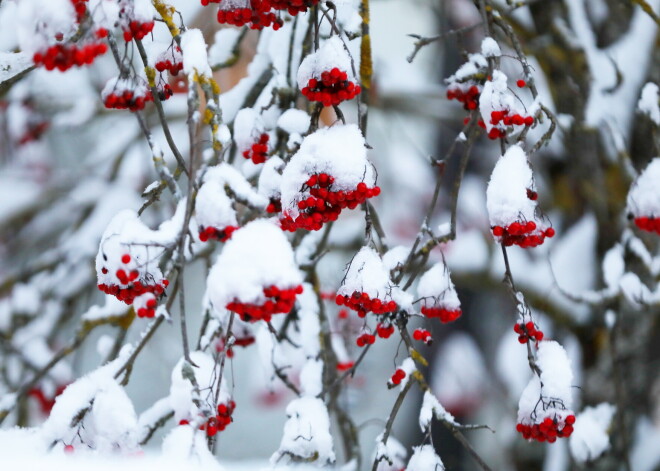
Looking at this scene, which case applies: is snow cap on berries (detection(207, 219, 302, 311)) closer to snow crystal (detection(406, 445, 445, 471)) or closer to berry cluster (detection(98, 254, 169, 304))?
berry cluster (detection(98, 254, 169, 304))

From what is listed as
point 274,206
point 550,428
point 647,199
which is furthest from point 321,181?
point 647,199

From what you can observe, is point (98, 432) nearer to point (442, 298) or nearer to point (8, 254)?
point (442, 298)

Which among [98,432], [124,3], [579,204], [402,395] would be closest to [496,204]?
[402,395]

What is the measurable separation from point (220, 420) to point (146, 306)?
36 centimetres

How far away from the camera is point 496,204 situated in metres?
1.71

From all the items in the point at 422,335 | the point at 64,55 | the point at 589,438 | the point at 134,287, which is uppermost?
the point at 64,55

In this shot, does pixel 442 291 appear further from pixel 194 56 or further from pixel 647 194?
pixel 194 56

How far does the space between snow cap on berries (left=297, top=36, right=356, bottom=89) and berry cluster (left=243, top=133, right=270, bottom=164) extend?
1.31 ft

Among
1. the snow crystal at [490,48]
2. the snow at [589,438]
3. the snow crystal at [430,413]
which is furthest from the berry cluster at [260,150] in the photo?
the snow at [589,438]

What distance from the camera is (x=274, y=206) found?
1.70 m

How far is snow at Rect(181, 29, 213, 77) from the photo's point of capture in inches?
56.4

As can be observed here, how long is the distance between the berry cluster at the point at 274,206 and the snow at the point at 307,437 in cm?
67

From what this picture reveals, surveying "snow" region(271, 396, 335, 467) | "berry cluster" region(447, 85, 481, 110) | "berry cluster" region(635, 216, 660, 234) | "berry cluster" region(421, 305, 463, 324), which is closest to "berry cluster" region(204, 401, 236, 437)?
"snow" region(271, 396, 335, 467)

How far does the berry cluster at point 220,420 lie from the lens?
151 cm
